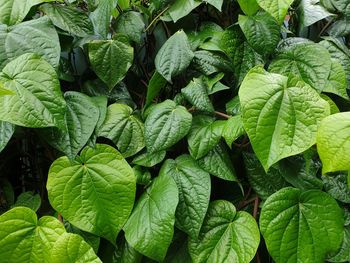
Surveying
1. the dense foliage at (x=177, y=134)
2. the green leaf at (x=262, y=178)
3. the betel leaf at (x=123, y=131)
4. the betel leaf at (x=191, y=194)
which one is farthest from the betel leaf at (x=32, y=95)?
the green leaf at (x=262, y=178)

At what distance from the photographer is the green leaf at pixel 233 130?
0.70 m

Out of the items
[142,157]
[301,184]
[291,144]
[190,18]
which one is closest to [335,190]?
[301,184]

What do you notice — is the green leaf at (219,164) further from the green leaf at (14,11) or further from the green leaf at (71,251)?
the green leaf at (14,11)

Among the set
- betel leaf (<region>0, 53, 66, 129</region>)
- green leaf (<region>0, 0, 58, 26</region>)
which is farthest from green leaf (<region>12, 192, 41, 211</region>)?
green leaf (<region>0, 0, 58, 26</region>)

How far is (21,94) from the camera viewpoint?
68 cm

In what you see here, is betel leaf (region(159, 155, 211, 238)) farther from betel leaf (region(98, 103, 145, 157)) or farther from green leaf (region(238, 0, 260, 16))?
green leaf (region(238, 0, 260, 16))

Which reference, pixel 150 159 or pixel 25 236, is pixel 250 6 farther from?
pixel 25 236

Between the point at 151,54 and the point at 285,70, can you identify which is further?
the point at 151,54

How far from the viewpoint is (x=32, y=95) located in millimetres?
684

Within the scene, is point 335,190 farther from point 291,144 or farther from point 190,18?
point 190,18

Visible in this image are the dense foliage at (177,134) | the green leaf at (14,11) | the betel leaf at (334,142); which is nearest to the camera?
the betel leaf at (334,142)

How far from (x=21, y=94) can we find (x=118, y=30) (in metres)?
0.28

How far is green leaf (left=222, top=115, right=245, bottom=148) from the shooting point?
2.29 ft

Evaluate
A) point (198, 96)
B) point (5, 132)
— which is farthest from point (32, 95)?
point (198, 96)
